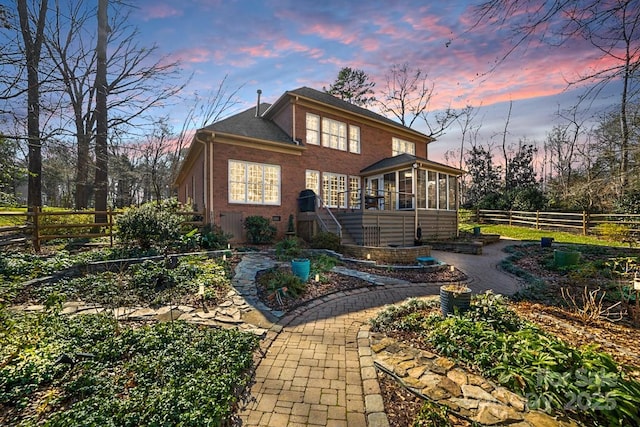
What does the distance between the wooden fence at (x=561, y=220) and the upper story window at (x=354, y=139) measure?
1500 cm

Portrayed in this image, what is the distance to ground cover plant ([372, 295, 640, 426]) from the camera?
2264mm

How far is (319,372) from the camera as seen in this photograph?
3174mm

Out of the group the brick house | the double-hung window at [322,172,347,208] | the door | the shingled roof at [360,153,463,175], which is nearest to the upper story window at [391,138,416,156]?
the brick house

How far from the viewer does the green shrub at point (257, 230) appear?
468 inches

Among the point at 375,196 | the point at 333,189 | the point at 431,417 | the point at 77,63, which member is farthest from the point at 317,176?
the point at 431,417

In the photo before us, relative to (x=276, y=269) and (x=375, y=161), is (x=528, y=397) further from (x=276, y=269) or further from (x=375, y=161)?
(x=375, y=161)

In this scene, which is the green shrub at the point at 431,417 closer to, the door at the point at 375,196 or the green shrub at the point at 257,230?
the green shrub at the point at 257,230

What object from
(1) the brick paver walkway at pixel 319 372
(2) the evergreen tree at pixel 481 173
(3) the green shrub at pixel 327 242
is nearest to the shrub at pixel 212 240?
(3) the green shrub at pixel 327 242

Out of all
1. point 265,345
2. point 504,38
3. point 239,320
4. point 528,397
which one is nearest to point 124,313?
point 239,320

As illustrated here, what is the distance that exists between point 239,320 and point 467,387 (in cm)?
348

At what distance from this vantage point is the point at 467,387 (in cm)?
280

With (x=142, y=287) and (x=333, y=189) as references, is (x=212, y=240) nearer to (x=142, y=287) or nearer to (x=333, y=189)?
(x=142, y=287)

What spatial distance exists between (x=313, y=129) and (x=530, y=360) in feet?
45.8

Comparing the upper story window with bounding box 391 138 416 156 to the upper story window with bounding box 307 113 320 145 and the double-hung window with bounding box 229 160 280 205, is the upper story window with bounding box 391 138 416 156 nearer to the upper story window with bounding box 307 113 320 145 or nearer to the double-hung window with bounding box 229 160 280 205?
the upper story window with bounding box 307 113 320 145
